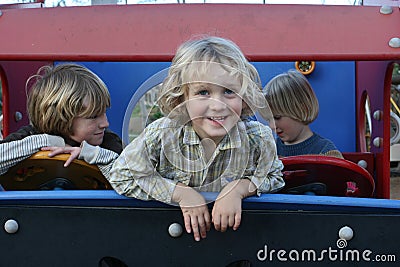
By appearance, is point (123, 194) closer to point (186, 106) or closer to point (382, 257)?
point (186, 106)

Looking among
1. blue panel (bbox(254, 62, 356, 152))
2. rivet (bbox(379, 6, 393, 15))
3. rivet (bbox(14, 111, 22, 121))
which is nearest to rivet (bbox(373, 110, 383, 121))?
blue panel (bbox(254, 62, 356, 152))

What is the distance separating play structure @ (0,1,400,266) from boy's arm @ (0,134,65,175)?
38 millimetres

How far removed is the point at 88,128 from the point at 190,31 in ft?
1.54

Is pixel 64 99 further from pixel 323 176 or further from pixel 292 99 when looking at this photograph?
pixel 292 99

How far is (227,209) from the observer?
188 centimetres

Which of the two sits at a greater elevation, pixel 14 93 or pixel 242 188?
pixel 14 93

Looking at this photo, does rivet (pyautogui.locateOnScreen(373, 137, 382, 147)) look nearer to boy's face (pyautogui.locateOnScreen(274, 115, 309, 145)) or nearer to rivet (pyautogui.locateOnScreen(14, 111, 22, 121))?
boy's face (pyautogui.locateOnScreen(274, 115, 309, 145))

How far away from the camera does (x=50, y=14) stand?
8.12 ft

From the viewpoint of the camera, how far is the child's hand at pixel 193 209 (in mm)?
1883

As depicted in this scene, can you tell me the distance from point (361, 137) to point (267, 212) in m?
1.97

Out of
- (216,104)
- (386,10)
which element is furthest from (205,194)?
(386,10)

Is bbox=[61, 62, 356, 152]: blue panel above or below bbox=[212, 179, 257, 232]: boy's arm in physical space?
above

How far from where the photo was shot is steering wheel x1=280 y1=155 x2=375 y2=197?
2.21m

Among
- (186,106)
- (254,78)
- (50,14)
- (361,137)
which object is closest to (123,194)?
(186,106)
